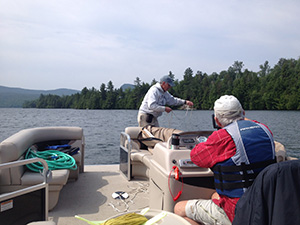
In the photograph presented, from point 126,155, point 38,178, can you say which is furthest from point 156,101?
point 38,178

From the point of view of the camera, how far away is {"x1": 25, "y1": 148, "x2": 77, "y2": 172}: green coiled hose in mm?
3178

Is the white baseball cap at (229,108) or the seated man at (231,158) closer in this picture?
the seated man at (231,158)

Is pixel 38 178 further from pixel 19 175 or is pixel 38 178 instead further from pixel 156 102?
pixel 156 102

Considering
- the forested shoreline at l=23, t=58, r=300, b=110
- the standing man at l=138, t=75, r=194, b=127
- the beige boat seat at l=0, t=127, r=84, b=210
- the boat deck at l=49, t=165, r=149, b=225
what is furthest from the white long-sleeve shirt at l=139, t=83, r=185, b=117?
the forested shoreline at l=23, t=58, r=300, b=110

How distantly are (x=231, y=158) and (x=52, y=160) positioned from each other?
2.41m

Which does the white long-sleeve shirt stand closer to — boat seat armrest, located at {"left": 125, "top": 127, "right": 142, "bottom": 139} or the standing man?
the standing man

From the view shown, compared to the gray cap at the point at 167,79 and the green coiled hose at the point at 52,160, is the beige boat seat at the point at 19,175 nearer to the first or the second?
the green coiled hose at the point at 52,160

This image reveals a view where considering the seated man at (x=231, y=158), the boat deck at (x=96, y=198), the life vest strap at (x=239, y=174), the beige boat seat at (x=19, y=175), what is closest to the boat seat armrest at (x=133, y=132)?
the boat deck at (x=96, y=198)

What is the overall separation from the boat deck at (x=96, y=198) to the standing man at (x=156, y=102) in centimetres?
102

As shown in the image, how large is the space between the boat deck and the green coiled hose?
13.8 inches

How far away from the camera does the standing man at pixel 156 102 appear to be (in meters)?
4.55

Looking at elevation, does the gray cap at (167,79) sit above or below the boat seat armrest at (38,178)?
above

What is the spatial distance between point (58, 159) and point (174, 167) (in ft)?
5.95

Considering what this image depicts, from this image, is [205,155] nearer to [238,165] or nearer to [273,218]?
[238,165]
